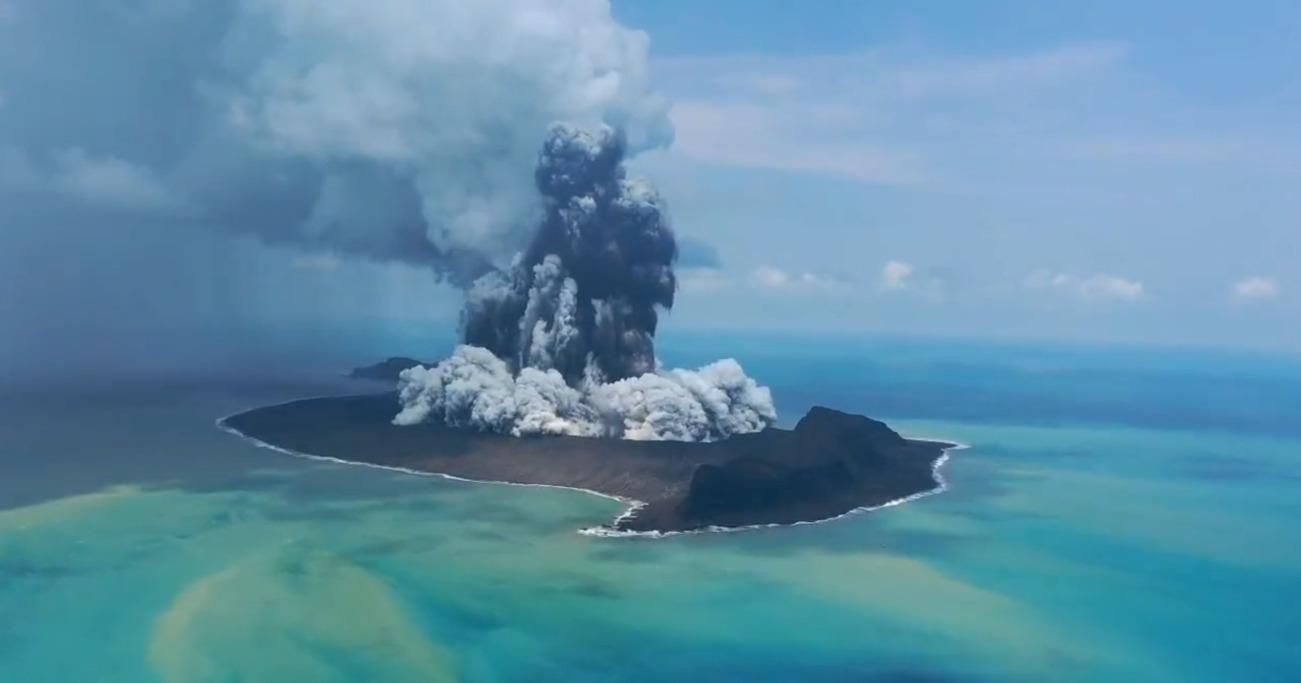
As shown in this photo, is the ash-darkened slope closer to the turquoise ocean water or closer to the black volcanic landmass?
the turquoise ocean water

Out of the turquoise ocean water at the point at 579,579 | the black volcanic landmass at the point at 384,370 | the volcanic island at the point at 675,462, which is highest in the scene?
the black volcanic landmass at the point at 384,370

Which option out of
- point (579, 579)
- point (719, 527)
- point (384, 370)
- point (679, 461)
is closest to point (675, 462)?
point (679, 461)

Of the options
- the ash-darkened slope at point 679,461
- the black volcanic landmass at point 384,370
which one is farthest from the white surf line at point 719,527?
the black volcanic landmass at point 384,370

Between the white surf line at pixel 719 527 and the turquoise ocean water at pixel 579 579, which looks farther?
the white surf line at pixel 719 527

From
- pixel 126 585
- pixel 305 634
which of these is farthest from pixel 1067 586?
pixel 126 585

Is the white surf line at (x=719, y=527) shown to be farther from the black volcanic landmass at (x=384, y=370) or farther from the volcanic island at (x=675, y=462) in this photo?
the black volcanic landmass at (x=384, y=370)

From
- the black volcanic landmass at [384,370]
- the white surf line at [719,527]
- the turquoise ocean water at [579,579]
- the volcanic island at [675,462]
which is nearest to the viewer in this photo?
the turquoise ocean water at [579,579]

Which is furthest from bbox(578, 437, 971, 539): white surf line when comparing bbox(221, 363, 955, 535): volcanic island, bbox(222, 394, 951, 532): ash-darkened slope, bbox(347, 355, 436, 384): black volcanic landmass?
bbox(347, 355, 436, 384): black volcanic landmass
